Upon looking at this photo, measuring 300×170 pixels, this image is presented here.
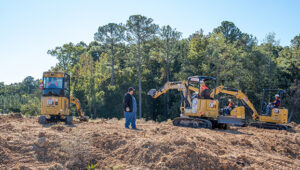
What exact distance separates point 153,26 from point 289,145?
30057 mm

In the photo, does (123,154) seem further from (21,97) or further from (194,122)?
(21,97)

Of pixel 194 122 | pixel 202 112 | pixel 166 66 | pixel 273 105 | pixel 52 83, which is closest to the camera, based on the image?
pixel 202 112

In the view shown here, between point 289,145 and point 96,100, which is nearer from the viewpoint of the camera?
point 289,145

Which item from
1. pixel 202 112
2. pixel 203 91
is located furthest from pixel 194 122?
pixel 203 91

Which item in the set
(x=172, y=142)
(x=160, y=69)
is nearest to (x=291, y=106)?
(x=160, y=69)

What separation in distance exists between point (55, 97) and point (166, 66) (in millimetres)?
27665

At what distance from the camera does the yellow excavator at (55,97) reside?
16.2m

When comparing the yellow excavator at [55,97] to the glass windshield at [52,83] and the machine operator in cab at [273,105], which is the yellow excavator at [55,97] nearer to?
the glass windshield at [52,83]

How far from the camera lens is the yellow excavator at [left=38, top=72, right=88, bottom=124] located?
53.2 ft

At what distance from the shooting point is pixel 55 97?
639 inches

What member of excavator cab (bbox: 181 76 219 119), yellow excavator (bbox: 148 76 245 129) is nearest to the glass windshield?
yellow excavator (bbox: 148 76 245 129)

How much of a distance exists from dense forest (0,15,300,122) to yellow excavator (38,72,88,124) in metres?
22.3

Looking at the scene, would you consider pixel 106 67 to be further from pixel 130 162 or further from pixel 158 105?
pixel 130 162

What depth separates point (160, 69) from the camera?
143 feet
